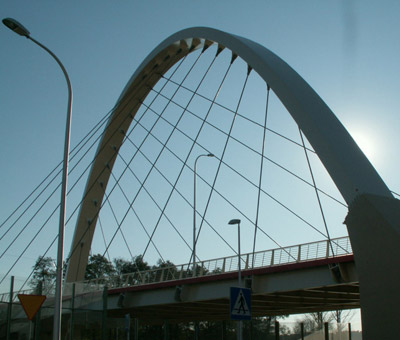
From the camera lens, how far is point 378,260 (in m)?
12.5

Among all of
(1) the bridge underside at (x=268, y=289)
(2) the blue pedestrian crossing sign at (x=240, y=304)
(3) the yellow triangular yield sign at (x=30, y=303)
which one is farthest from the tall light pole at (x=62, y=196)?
(1) the bridge underside at (x=268, y=289)

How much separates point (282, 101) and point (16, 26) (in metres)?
9.29

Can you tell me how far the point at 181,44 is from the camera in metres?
33.7

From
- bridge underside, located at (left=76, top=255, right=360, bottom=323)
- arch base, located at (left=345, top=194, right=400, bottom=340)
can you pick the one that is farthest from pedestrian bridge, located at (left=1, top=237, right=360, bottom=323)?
arch base, located at (left=345, top=194, right=400, bottom=340)

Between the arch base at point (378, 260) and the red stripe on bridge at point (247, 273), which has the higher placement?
the red stripe on bridge at point (247, 273)

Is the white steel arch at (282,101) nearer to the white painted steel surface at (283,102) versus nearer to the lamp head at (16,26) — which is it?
the white painted steel surface at (283,102)

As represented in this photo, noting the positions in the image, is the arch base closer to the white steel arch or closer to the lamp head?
the white steel arch

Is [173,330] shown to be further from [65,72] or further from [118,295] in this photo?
[65,72]

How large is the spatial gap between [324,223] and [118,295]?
2073 cm

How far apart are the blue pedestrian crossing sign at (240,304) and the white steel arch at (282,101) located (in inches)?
147

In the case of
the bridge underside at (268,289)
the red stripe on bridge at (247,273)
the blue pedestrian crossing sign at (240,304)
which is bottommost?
the blue pedestrian crossing sign at (240,304)

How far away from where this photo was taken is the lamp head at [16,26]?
15.7m

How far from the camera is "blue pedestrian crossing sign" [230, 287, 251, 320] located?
1495 cm

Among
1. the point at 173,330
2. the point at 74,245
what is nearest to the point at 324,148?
the point at 74,245
